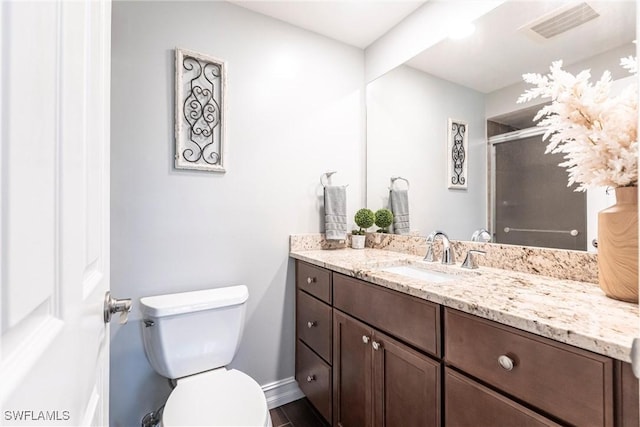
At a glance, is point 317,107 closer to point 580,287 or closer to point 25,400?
point 580,287

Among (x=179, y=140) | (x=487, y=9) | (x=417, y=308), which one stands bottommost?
(x=417, y=308)

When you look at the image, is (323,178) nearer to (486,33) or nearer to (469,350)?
(486,33)

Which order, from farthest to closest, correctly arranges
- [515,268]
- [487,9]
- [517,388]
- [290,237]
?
1. [290,237]
2. [487,9]
3. [515,268]
4. [517,388]

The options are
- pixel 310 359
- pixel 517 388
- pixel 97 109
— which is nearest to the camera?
pixel 97 109

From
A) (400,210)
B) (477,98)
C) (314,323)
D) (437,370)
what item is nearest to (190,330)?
(314,323)

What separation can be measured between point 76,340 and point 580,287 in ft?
4.49

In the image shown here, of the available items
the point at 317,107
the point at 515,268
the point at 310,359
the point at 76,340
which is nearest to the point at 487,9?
the point at 317,107

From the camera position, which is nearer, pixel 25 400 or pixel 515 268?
pixel 25 400

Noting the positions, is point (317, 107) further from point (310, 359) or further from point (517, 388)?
point (517, 388)

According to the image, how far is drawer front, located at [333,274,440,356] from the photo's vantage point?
3.05 ft

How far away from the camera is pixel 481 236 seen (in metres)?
1.40

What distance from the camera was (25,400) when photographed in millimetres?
272

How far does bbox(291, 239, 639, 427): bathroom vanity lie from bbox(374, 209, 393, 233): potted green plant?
0.46m

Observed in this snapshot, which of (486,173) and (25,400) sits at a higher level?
(486,173)
